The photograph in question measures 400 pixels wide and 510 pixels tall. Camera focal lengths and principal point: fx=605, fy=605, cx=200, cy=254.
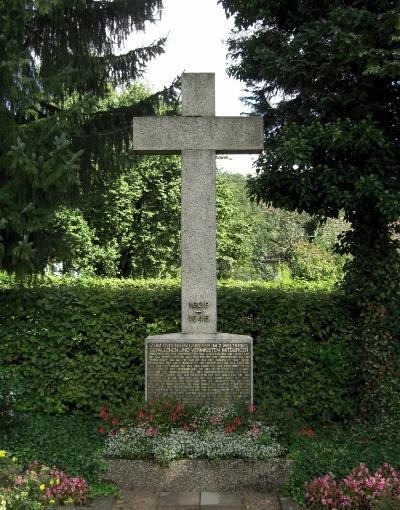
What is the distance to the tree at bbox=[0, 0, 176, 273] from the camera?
6.34m

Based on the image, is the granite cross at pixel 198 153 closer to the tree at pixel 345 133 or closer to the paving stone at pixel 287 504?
the tree at pixel 345 133

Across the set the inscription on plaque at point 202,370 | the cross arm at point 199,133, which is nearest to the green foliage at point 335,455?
the inscription on plaque at point 202,370

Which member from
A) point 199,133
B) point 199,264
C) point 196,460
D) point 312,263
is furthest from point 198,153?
point 312,263

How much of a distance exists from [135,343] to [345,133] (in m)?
3.55

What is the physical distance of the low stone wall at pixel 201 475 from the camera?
568 centimetres

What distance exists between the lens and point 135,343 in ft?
24.9

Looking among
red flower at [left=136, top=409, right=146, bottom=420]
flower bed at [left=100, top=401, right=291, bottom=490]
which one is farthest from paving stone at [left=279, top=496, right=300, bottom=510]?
red flower at [left=136, top=409, right=146, bottom=420]

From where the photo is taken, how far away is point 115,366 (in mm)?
7578

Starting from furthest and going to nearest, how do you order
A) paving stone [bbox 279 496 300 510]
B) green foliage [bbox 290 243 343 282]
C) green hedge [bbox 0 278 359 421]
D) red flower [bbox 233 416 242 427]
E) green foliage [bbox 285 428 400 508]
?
1. green foliage [bbox 290 243 343 282]
2. green hedge [bbox 0 278 359 421]
3. red flower [bbox 233 416 242 427]
4. green foliage [bbox 285 428 400 508]
5. paving stone [bbox 279 496 300 510]

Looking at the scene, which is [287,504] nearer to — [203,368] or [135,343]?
[203,368]

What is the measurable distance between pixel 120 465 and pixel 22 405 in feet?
7.45

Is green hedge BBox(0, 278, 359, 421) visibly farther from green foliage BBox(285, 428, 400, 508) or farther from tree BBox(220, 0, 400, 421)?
green foliage BBox(285, 428, 400, 508)

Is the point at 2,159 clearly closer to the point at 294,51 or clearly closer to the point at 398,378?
the point at 294,51

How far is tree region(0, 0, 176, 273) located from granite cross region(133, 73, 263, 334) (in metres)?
1.01
